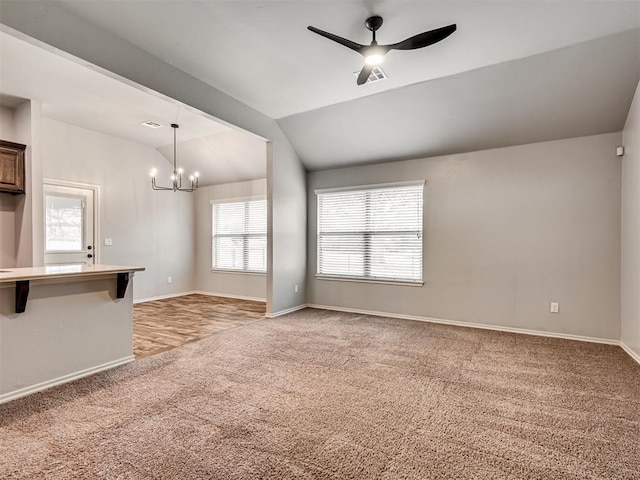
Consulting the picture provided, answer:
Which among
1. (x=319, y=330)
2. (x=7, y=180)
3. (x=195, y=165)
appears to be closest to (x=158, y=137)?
(x=195, y=165)

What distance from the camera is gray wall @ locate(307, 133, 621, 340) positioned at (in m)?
3.96

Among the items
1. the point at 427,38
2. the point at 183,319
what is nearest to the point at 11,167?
the point at 183,319

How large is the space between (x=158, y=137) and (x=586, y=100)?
6352 millimetres

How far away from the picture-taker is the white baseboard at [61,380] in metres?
2.47

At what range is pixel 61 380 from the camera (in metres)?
2.77

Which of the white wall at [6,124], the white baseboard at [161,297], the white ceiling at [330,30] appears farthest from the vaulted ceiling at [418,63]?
the white baseboard at [161,297]

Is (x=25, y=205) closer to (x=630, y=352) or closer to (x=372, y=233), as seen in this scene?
(x=372, y=233)

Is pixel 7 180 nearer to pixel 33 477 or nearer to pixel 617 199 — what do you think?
pixel 33 477

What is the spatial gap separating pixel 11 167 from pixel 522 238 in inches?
262

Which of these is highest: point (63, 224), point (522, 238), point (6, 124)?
point (6, 124)

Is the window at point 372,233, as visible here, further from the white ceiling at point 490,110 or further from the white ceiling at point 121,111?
the white ceiling at point 121,111

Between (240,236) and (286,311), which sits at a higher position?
(240,236)

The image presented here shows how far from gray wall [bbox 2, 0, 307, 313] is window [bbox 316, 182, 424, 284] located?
461 mm

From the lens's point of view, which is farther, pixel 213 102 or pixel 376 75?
pixel 213 102
